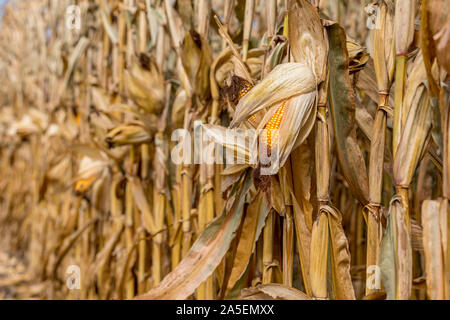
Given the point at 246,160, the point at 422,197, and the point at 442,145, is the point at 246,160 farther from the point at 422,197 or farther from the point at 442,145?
the point at 422,197

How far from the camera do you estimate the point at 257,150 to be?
0.57 meters

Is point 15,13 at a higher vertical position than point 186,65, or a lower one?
higher

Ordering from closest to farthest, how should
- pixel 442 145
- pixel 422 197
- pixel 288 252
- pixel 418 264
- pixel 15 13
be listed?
pixel 442 145
pixel 288 252
pixel 422 197
pixel 418 264
pixel 15 13

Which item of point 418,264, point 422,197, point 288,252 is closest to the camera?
point 288,252

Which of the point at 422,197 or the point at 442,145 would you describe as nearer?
the point at 442,145

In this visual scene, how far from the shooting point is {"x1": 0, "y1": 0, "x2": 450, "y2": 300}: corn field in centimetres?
51

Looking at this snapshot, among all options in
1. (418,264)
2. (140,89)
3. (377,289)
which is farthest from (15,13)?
(377,289)

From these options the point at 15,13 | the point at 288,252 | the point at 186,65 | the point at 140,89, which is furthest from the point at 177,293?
the point at 15,13

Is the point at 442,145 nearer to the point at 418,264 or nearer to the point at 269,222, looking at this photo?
the point at 269,222

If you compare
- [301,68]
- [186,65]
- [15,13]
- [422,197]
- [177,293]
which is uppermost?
[15,13]

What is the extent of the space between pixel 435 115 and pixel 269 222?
0.26 meters

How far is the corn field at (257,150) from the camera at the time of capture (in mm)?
505

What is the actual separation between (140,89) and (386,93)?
0.68 meters

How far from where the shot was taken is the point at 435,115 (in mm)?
492
